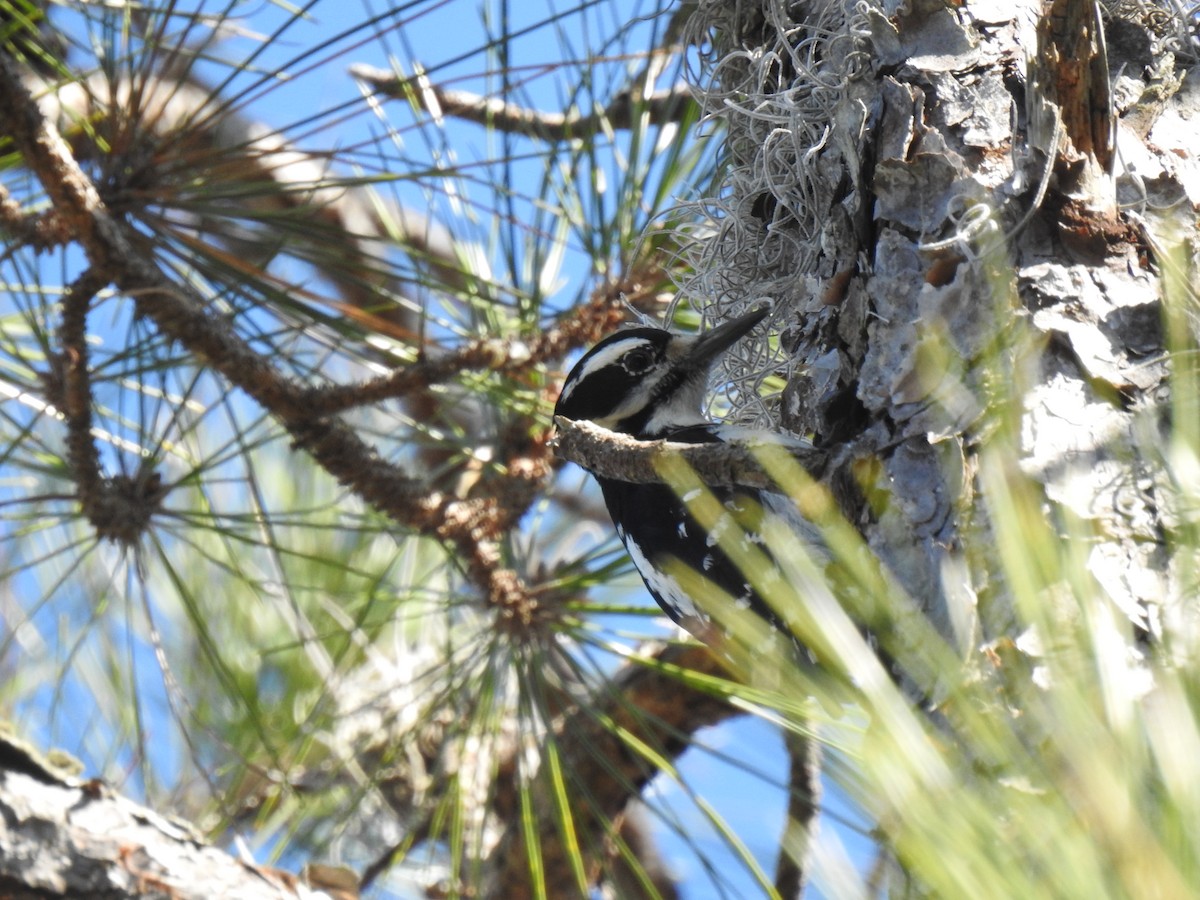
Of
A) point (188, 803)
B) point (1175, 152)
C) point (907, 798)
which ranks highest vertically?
point (1175, 152)

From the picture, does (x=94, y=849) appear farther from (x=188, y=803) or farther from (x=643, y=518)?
(x=188, y=803)

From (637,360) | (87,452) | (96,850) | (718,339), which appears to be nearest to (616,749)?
(637,360)

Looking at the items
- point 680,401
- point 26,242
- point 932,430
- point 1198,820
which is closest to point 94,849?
point 26,242

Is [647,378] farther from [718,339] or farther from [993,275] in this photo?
[993,275]

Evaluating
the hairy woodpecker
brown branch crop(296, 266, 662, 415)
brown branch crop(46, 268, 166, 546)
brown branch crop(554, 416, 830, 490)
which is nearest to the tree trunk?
brown branch crop(554, 416, 830, 490)

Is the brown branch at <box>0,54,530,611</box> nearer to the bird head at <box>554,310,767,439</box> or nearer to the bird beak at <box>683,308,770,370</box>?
the bird head at <box>554,310,767,439</box>

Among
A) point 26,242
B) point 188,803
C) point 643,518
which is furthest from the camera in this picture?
point 188,803

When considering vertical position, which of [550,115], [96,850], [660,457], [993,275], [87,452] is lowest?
[96,850]

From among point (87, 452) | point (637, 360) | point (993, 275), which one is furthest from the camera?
point (637, 360)
